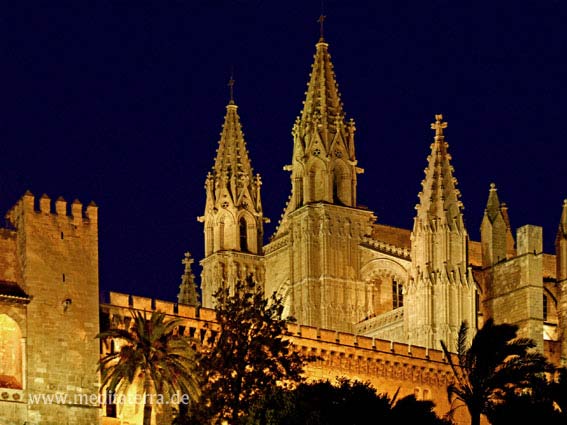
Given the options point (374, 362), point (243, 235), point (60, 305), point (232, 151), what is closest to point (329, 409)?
point (60, 305)

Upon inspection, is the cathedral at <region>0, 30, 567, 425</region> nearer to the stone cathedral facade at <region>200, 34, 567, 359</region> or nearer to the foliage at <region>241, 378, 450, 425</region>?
the stone cathedral facade at <region>200, 34, 567, 359</region>

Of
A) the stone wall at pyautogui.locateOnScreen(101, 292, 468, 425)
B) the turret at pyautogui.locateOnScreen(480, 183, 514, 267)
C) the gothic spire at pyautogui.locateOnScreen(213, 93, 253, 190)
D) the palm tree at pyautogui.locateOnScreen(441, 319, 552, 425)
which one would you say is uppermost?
the gothic spire at pyautogui.locateOnScreen(213, 93, 253, 190)

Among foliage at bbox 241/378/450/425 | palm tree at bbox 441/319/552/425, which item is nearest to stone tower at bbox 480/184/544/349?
palm tree at bbox 441/319/552/425

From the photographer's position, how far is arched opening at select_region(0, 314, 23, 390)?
57.0m

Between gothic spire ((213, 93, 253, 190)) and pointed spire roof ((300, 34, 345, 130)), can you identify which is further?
gothic spire ((213, 93, 253, 190))

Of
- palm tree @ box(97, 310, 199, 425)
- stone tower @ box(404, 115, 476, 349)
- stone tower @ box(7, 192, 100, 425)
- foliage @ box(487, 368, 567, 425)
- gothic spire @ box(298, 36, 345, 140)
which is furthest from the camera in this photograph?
gothic spire @ box(298, 36, 345, 140)

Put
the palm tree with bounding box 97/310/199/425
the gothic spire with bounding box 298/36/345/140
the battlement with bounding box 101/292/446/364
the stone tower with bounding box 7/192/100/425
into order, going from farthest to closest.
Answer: the gothic spire with bounding box 298/36/345/140 < the battlement with bounding box 101/292/446/364 < the stone tower with bounding box 7/192/100/425 < the palm tree with bounding box 97/310/199/425

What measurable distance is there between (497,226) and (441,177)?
3.95 meters

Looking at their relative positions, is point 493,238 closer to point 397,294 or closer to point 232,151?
point 397,294

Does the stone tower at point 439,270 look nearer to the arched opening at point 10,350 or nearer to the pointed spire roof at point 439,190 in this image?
the pointed spire roof at point 439,190

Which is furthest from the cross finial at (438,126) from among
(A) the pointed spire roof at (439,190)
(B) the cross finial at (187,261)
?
(B) the cross finial at (187,261)

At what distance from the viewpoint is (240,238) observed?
258 feet

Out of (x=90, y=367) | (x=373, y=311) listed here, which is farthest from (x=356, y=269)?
(x=90, y=367)

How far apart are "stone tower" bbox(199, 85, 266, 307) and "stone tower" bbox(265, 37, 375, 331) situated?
172cm
